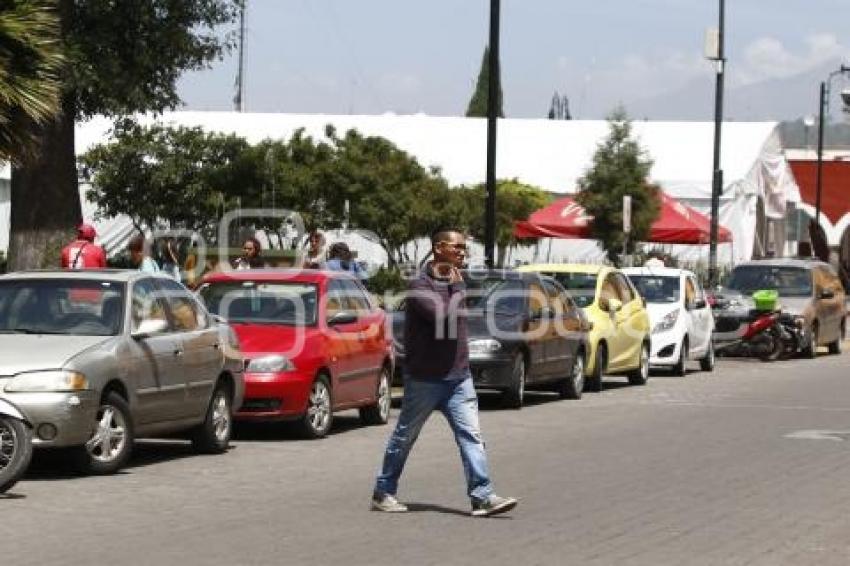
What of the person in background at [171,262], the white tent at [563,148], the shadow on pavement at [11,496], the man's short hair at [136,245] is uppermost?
the white tent at [563,148]

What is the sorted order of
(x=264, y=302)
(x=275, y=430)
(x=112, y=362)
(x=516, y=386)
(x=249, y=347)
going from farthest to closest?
(x=516, y=386) < (x=275, y=430) < (x=264, y=302) < (x=249, y=347) < (x=112, y=362)

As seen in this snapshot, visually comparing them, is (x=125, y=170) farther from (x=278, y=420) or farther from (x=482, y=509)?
(x=482, y=509)

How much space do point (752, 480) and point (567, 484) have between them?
4.88ft

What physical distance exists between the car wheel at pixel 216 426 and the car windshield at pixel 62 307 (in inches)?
57.6

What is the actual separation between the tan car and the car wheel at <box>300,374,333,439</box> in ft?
56.8

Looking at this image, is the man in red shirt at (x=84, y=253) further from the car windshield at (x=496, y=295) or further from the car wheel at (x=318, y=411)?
the car windshield at (x=496, y=295)

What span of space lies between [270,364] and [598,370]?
873 cm

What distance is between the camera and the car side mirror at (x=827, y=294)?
34.7m

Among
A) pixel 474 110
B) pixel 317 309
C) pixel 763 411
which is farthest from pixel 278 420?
pixel 474 110

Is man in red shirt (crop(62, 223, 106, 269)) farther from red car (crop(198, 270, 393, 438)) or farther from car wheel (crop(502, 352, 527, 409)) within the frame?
car wheel (crop(502, 352, 527, 409))

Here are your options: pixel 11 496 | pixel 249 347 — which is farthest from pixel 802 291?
pixel 11 496

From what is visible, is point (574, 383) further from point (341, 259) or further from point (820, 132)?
point (820, 132)

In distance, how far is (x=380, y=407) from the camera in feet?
63.3

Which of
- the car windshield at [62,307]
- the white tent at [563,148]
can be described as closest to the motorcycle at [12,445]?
the car windshield at [62,307]
